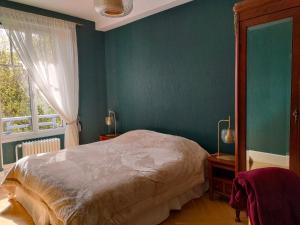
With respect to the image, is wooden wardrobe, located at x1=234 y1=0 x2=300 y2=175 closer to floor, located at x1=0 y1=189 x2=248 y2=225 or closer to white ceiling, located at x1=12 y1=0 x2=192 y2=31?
floor, located at x1=0 y1=189 x2=248 y2=225

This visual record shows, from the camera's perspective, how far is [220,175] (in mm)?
2754

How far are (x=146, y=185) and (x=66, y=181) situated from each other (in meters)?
0.71

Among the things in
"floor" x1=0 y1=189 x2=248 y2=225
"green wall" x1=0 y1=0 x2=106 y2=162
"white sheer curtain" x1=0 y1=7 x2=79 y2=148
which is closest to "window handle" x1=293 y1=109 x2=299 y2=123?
"floor" x1=0 y1=189 x2=248 y2=225

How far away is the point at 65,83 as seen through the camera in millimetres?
3914

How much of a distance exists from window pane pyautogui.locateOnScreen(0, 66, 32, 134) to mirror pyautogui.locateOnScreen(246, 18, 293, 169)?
3.32 m

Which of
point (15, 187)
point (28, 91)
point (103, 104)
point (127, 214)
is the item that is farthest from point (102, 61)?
point (127, 214)

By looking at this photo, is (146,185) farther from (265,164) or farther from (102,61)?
(102,61)

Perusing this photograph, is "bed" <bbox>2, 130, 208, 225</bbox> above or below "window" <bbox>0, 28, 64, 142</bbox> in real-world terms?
below

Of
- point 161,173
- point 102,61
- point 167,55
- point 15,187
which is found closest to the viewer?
point 161,173

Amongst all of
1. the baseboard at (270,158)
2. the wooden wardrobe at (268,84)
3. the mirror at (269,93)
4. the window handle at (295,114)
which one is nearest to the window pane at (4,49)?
the wooden wardrobe at (268,84)

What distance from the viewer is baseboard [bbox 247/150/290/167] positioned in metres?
1.90

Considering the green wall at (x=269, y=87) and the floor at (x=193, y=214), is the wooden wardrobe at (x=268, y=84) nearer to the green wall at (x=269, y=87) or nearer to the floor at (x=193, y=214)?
the green wall at (x=269, y=87)

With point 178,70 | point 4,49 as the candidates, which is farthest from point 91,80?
point 178,70

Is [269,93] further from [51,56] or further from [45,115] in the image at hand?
[45,115]
